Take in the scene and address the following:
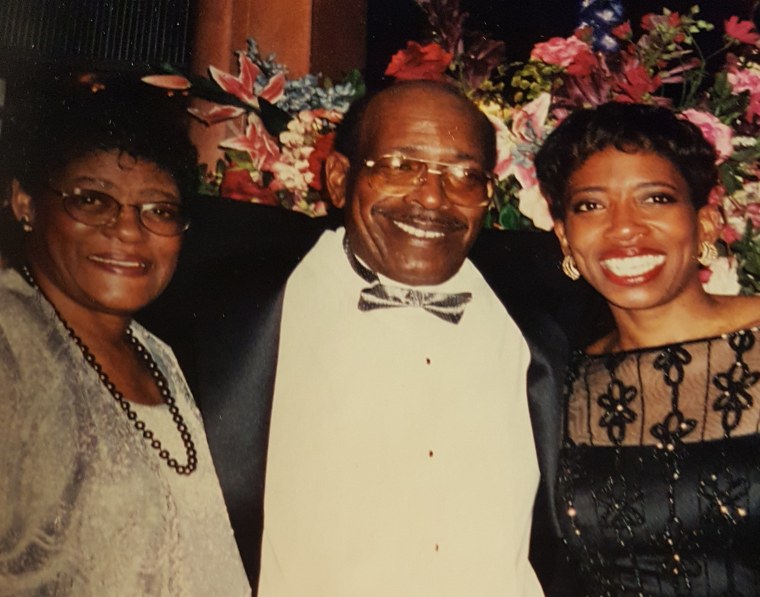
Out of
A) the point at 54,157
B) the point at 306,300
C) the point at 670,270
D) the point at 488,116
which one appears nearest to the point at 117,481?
the point at 306,300

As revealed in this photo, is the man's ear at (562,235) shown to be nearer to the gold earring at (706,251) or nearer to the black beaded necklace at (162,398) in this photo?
the gold earring at (706,251)

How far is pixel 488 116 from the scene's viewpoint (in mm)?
1493

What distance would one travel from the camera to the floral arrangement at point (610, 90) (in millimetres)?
1491

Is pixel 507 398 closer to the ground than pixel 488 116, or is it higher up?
closer to the ground

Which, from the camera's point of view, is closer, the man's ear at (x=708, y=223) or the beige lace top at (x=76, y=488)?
the beige lace top at (x=76, y=488)

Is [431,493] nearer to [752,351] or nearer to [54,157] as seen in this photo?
[752,351]

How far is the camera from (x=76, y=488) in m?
1.24

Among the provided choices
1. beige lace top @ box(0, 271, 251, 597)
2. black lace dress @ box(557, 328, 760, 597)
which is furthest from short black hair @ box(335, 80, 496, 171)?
beige lace top @ box(0, 271, 251, 597)

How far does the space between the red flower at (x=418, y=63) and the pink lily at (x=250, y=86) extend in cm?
22

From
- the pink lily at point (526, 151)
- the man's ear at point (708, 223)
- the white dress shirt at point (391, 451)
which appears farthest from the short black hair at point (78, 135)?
the man's ear at point (708, 223)

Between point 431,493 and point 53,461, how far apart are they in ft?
2.14

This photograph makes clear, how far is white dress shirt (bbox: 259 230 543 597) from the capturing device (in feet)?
4.42

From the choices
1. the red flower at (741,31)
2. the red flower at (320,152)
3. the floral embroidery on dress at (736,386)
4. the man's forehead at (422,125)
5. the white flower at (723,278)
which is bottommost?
the floral embroidery on dress at (736,386)

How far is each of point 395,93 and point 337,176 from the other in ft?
→ 0.63
